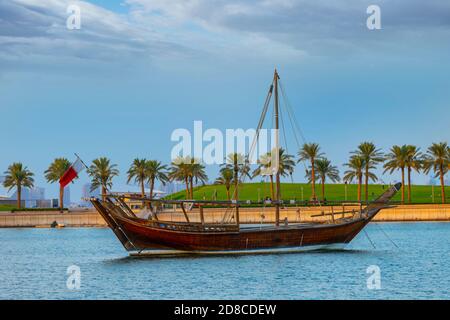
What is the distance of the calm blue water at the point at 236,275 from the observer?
4591cm

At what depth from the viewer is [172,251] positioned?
63.8 m

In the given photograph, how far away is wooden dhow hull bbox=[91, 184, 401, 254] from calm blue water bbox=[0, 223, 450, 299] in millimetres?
1000

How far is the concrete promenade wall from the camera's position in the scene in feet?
420

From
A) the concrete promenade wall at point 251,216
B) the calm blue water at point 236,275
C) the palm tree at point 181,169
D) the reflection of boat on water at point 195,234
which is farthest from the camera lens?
the palm tree at point 181,169

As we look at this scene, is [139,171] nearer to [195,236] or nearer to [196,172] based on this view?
[196,172]

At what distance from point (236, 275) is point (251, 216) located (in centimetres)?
7737

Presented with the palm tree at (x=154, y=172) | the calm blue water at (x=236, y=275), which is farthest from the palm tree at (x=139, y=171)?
the calm blue water at (x=236, y=275)

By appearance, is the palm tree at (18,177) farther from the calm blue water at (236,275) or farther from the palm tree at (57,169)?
the calm blue water at (236,275)

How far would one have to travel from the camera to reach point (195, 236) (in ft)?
208

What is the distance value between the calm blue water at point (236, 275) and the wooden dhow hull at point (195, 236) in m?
1.00

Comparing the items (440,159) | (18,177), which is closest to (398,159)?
(440,159)
